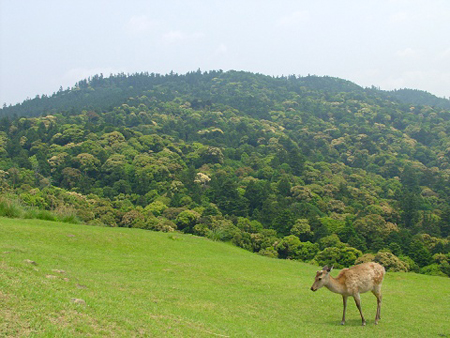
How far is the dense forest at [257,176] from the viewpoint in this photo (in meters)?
46.9

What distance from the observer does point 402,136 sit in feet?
418

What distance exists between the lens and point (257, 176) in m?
86.1

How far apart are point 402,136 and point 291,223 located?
90.8 meters

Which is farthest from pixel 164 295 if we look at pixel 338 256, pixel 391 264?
pixel 338 256

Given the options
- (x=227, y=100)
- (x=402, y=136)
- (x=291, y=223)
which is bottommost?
(x=291, y=223)

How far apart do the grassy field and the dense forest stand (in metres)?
11.3

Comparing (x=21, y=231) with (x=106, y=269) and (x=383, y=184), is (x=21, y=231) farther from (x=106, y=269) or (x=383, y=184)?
(x=383, y=184)

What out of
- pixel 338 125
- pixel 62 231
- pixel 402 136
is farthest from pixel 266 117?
pixel 62 231

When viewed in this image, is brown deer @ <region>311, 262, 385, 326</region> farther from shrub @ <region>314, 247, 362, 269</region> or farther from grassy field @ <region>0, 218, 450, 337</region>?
shrub @ <region>314, 247, 362, 269</region>

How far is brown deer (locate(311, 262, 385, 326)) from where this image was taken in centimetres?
1450

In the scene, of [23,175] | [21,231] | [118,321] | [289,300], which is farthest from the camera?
[23,175]

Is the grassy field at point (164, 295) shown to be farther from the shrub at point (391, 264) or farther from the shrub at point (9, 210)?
the shrub at point (391, 264)

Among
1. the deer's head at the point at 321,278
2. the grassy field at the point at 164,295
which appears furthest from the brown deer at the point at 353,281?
the grassy field at the point at 164,295

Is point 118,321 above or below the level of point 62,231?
above
